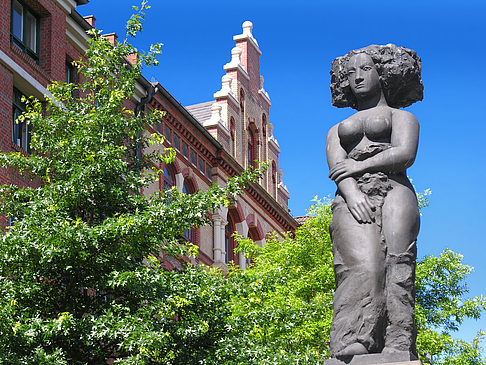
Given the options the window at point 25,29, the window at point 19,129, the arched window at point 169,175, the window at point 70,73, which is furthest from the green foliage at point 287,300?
the window at point 25,29

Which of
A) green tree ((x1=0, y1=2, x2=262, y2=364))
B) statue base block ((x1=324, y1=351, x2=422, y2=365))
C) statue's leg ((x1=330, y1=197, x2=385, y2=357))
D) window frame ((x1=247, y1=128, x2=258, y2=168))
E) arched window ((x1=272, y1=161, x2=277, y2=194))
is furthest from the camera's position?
arched window ((x1=272, y1=161, x2=277, y2=194))

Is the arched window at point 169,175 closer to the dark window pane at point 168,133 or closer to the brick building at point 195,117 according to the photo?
the brick building at point 195,117

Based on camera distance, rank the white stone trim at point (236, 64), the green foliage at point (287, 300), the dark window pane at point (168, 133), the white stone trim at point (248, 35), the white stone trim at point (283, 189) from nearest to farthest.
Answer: the green foliage at point (287, 300) → the dark window pane at point (168, 133) → the white stone trim at point (236, 64) → the white stone trim at point (248, 35) → the white stone trim at point (283, 189)

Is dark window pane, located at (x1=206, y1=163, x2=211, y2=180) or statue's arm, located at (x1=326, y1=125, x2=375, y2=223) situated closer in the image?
statue's arm, located at (x1=326, y1=125, x2=375, y2=223)

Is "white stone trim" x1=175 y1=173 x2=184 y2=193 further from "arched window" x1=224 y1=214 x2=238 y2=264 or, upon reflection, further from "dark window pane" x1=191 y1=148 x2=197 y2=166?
"arched window" x1=224 y1=214 x2=238 y2=264

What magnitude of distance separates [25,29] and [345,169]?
24.8 metres

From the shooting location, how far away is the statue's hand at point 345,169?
8.74m

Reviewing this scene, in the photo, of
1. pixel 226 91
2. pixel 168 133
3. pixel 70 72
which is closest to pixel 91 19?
pixel 70 72

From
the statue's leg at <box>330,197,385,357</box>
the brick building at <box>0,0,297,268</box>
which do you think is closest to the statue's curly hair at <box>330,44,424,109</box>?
the statue's leg at <box>330,197,385,357</box>

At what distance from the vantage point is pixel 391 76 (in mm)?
9156

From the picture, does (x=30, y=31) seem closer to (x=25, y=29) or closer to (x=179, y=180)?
(x=25, y=29)

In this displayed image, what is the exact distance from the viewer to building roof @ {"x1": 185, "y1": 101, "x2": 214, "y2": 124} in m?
47.9

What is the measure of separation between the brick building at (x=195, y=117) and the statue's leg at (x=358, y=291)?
69.6ft

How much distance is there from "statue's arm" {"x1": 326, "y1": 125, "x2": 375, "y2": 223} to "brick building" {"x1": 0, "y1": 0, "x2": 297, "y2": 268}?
20.7 meters
